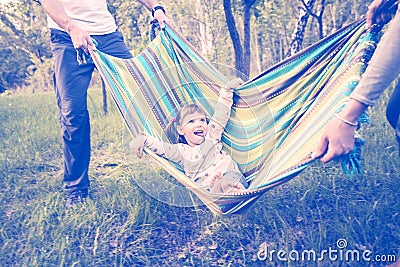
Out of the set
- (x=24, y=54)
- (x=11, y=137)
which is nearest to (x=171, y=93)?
(x=11, y=137)

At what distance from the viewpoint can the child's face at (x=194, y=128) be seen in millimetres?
2219

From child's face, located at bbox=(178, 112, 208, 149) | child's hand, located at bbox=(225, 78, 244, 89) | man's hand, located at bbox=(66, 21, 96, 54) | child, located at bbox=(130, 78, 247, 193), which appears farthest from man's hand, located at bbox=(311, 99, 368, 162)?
man's hand, located at bbox=(66, 21, 96, 54)

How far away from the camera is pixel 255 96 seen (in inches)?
82.5

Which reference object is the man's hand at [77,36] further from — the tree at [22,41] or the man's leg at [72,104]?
the tree at [22,41]

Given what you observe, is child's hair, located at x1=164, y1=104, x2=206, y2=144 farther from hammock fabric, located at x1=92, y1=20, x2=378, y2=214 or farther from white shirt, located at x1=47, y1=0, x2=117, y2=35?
white shirt, located at x1=47, y1=0, x2=117, y2=35

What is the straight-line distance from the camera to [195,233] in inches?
77.5

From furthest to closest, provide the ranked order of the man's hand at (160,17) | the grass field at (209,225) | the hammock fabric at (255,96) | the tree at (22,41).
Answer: the tree at (22,41) → the man's hand at (160,17) → the grass field at (209,225) → the hammock fabric at (255,96)

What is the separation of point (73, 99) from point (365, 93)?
1.46 m

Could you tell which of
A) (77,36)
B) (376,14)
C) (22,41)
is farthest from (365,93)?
(22,41)

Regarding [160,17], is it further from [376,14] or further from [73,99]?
[376,14]

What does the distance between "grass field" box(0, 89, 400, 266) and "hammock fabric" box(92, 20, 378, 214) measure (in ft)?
0.79
